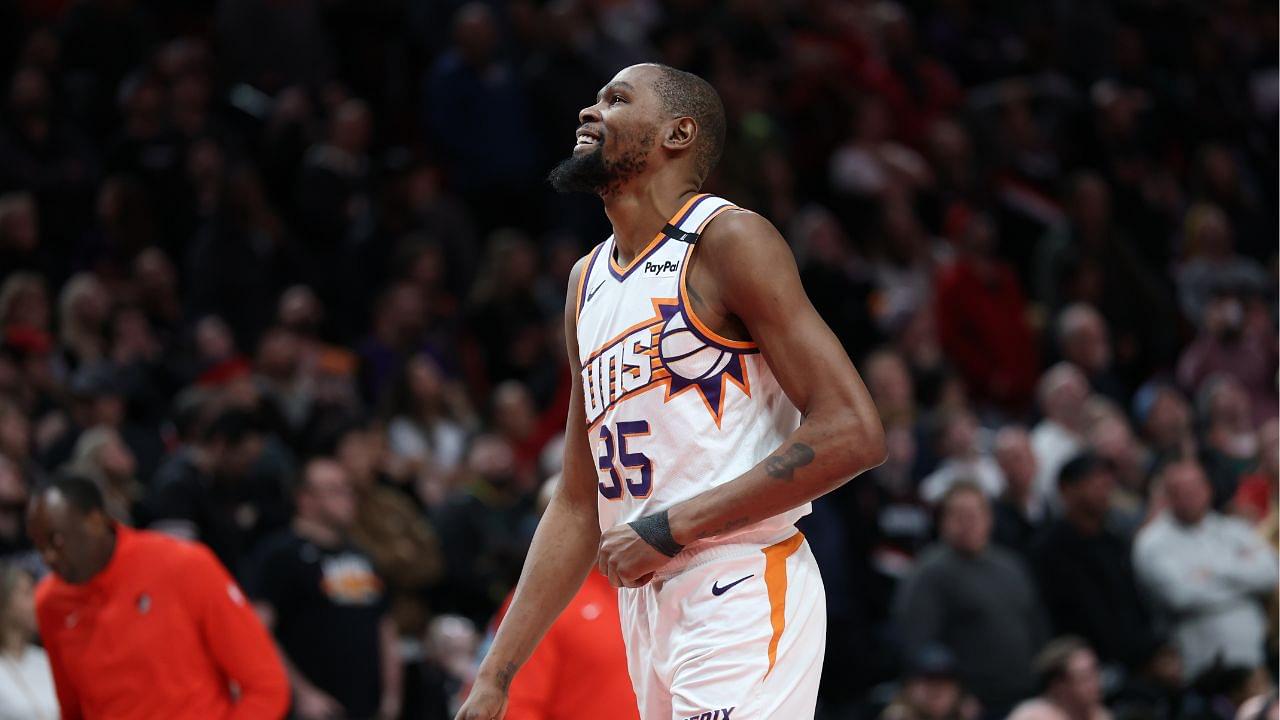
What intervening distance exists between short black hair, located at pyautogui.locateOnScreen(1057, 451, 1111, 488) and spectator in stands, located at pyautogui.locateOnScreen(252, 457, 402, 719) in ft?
14.0

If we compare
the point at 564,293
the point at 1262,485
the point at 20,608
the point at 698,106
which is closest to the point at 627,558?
the point at 698,106

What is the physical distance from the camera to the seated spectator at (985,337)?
13.9m

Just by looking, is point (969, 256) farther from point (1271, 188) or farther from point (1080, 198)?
point (1271, 188)

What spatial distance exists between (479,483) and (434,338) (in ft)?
6.36

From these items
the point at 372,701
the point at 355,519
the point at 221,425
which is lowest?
the point at 372,701

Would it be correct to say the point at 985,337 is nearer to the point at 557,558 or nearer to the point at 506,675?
the point at 557,558

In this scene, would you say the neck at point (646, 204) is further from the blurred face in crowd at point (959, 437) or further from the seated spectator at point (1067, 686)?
the blurred face in crowd at point (959, 437)

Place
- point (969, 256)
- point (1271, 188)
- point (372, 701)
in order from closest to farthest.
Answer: point (372, 701) < point (969, 256) < point (1271, 188)

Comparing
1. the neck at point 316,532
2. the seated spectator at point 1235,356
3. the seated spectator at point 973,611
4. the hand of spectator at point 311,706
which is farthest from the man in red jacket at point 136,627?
the seated spectator at point 1235,356

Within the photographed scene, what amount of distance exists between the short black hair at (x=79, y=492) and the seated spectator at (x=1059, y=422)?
24.8ft

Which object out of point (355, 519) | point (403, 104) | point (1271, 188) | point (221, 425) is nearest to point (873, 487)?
point (355, 519)

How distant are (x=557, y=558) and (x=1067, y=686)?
5.34 meters

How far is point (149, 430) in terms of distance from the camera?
35.7 ft

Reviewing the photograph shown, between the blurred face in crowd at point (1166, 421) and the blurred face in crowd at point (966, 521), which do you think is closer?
the blurred face in crowd at point (966, 521)
